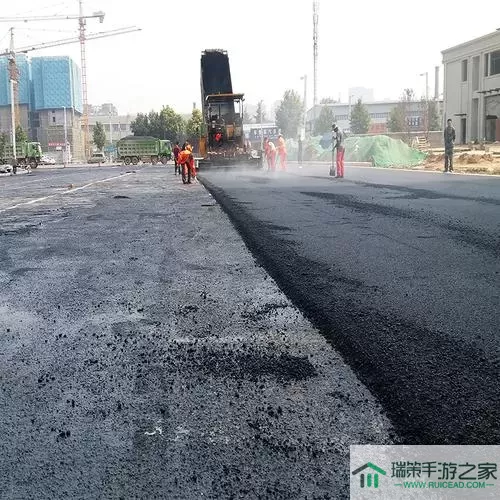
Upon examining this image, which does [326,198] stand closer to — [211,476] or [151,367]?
[151,367]

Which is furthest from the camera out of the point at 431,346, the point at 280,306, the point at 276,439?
the point at 280,306

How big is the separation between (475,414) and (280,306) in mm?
2098

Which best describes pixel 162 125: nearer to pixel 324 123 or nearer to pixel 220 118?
pixel 324 123

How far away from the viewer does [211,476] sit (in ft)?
6.96

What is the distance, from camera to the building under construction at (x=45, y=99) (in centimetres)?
10219

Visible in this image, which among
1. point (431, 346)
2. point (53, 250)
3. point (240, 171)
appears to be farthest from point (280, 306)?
point (240, 171)

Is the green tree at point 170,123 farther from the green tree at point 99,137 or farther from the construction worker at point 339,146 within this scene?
the construction worker at point 339,146

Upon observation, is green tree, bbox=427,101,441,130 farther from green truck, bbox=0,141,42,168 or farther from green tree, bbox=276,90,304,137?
green truck, bbox=0,141,42,168

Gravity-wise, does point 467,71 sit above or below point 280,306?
above

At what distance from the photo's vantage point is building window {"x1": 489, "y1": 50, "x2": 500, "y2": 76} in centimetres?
5341

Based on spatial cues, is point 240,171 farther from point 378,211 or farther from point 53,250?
point 53,250

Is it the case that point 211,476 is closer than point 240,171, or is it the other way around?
point 211,476

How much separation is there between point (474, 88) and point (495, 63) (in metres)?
3.33

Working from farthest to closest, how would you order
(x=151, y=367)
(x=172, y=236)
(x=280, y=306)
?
1. (x=172, y=236)
2. (x=280, y=306)
3. (x=151, y=367)
